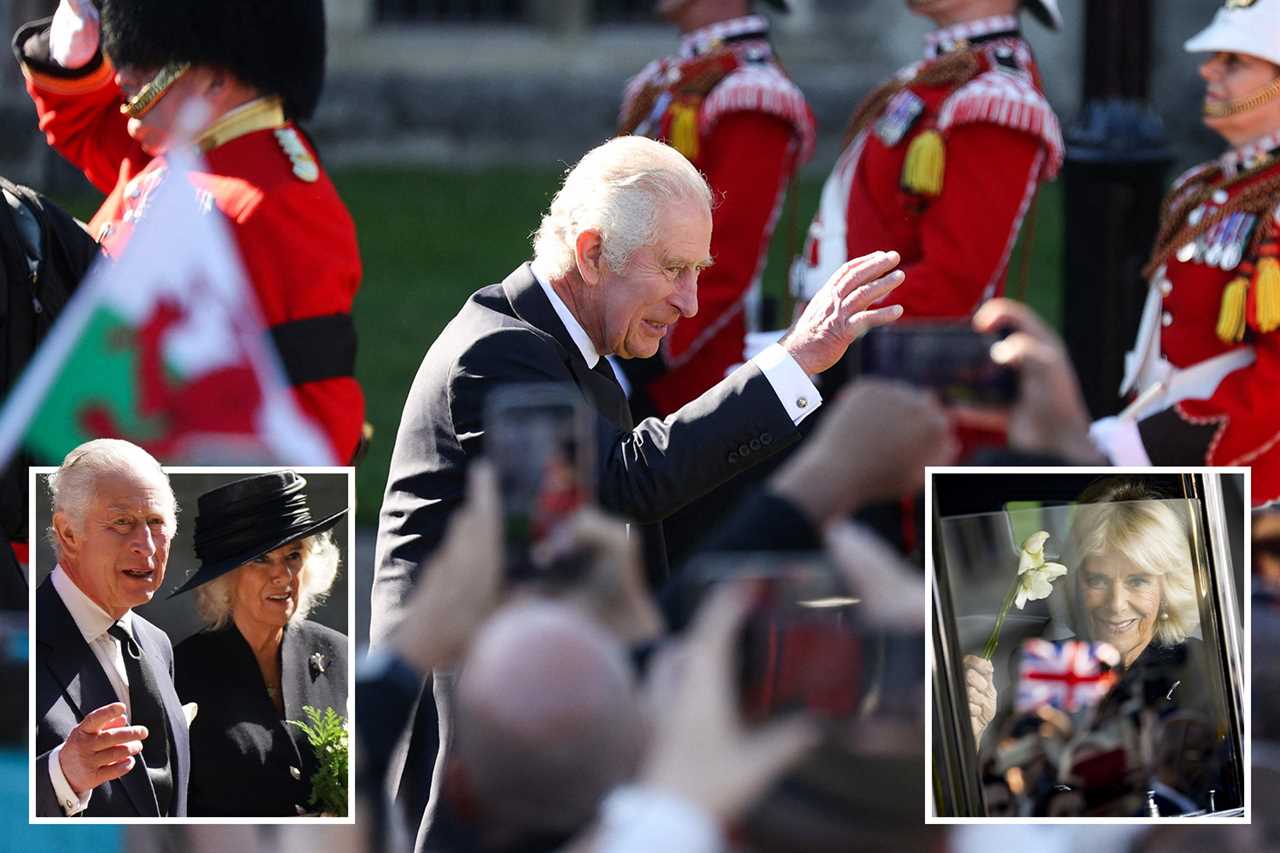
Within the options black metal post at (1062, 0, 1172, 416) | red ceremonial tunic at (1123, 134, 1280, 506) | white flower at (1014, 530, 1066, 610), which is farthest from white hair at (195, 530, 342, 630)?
black metal post at (1062, 0, 1172, 416)

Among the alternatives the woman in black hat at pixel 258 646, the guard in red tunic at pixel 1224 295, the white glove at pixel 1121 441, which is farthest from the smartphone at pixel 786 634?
the guard in red tunic at pixel 1224 295

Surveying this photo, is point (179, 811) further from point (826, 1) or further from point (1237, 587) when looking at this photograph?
point (826, 1)

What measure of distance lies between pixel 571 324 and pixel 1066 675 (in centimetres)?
78

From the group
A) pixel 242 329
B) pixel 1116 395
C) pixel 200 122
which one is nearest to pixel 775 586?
pixel 242 329

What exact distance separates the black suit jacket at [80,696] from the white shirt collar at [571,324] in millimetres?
654

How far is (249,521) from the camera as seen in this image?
2.88 metres

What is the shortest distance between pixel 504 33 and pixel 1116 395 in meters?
7.32

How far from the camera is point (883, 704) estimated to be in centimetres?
285

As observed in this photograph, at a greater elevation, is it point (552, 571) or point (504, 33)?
point (504, 33)

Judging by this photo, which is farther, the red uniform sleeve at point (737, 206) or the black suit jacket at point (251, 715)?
the red uniform sleeve at point (737, 206)

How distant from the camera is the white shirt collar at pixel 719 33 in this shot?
4.90 m

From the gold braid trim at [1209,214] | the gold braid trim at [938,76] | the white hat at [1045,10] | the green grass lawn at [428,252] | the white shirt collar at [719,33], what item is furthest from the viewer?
the green grass lawn at [428,252]

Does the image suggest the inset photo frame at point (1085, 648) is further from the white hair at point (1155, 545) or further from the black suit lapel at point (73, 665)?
the black suit lapel at point (73, 665)

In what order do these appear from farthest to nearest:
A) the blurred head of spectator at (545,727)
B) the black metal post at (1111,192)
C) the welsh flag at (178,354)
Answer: the black metal post at (1111,192) → the welsh flag at (178,354) → the blurred head of spectator at (545,727)
